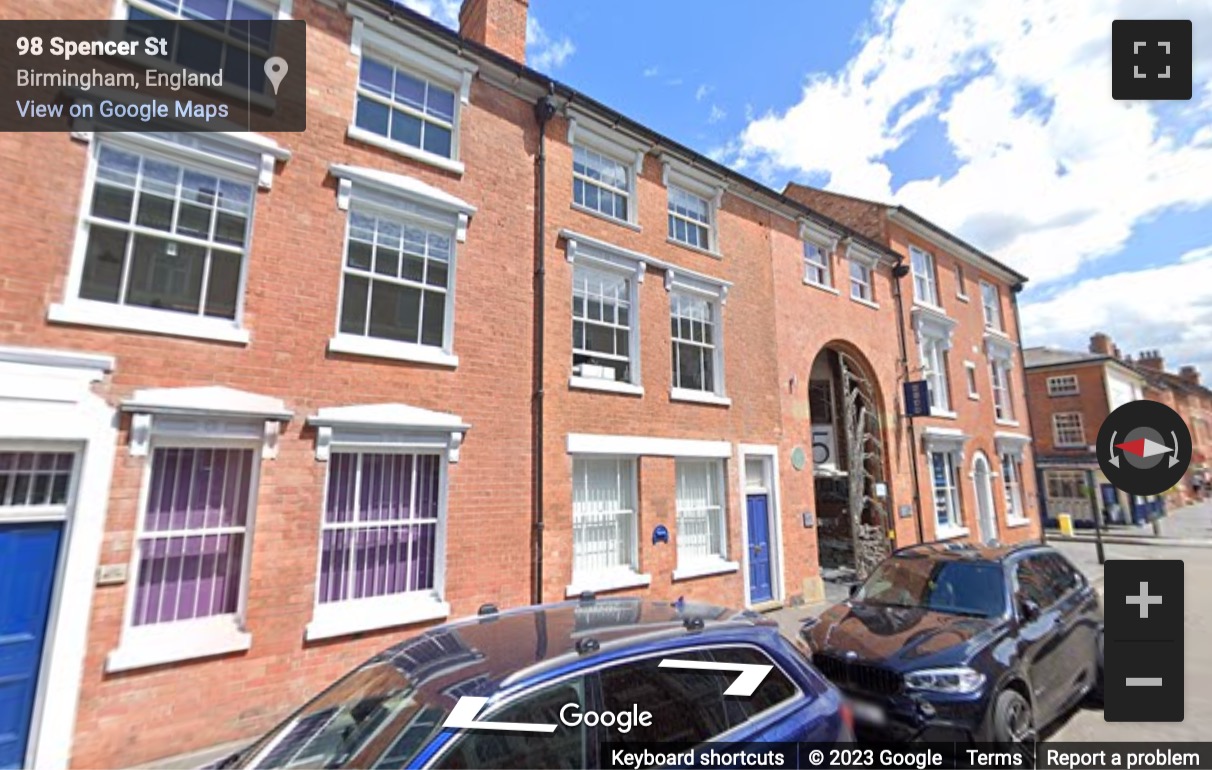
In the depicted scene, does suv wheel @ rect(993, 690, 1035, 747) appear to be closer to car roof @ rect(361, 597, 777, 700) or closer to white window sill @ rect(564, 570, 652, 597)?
car roof @ rect(361, 597, 777, 700)

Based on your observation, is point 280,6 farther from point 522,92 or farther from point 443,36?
point 522,92

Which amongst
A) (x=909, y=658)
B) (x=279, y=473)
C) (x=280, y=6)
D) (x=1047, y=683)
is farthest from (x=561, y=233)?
(x=1047, y=683)

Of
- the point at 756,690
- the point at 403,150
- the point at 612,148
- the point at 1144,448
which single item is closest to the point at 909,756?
the point at 756,690

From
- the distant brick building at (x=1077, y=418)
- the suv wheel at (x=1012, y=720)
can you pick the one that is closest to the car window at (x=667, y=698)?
the suv wheel at (x=1012, y=720)

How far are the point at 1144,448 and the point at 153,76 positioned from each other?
36.1ft

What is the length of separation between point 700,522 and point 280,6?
1052cm

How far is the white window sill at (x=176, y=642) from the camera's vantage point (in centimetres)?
537

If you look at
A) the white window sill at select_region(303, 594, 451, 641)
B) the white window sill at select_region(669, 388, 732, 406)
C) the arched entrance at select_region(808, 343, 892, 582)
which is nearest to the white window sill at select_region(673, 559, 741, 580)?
the white window sill at select_region(669, 388, 732, 406)

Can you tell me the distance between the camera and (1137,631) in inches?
219

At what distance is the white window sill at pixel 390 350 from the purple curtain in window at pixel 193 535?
1.66 m

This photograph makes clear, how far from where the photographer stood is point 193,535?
236 inches

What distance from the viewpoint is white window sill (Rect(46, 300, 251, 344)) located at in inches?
216

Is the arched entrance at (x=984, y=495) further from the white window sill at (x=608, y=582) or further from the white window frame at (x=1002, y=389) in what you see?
the white window sill at (x=608, y=582)

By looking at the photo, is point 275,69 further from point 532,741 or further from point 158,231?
point 532,741
